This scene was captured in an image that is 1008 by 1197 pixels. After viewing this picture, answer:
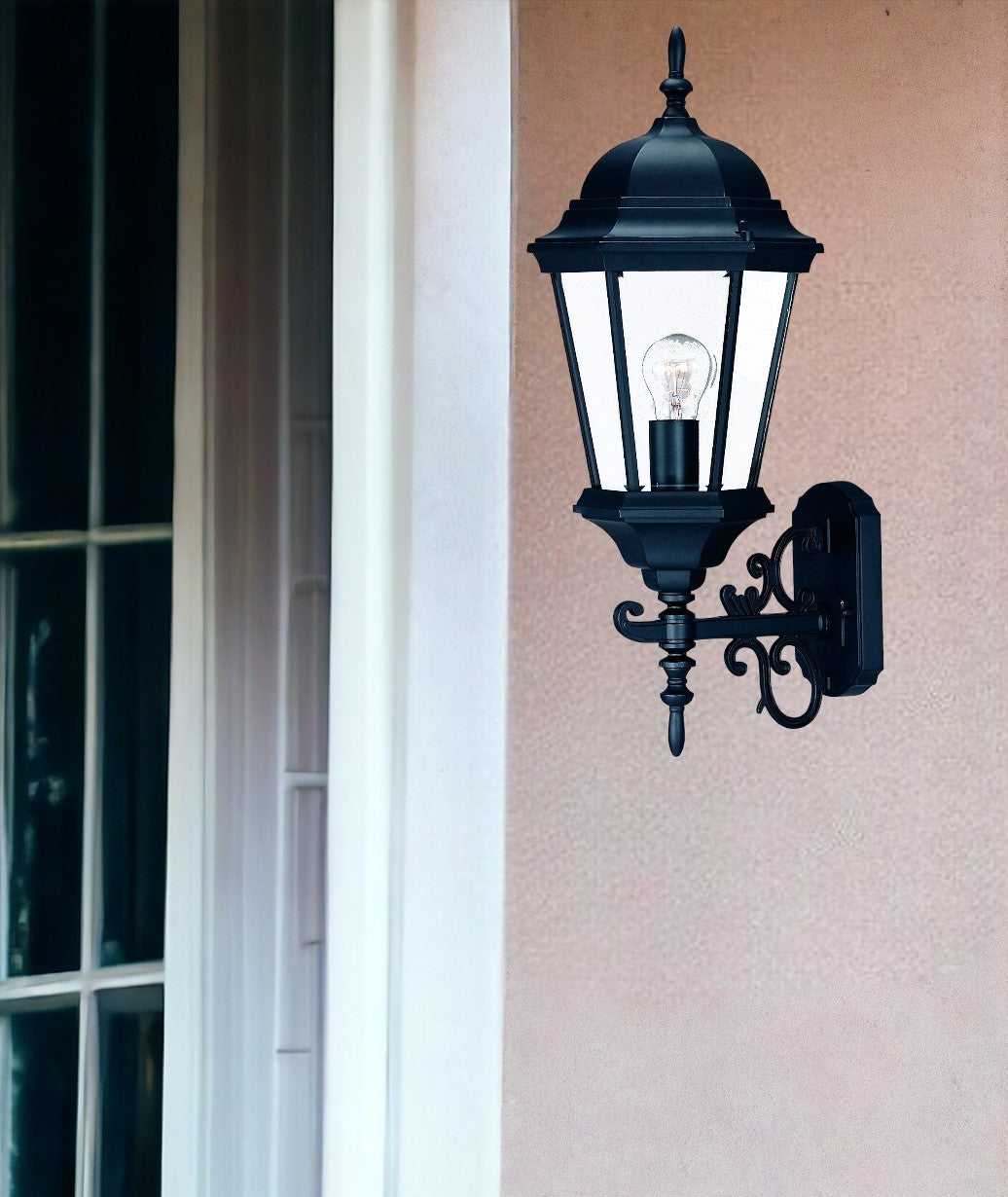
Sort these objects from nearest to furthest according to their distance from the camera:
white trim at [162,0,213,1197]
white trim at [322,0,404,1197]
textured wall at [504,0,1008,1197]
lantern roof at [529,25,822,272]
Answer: lantern roof at [529,25,822,272]
white trim at [162,0,213,1197]
white trim at [322,0,404,1197]
textured wall at [504,0,1008,1197]

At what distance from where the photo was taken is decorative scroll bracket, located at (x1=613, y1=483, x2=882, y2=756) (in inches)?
47.4

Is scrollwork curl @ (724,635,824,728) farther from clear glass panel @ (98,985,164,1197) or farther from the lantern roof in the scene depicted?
clear glass panel @ (98,985,164,1197)

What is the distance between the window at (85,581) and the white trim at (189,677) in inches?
0.4

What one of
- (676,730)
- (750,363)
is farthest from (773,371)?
(676,730)

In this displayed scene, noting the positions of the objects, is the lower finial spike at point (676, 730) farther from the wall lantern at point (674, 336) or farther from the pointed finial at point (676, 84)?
the pointed finial at point (676, 84)

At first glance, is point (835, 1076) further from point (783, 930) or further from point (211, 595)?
point (211, 595)

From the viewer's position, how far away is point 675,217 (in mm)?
1037

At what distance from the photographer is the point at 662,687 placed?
4.76ft

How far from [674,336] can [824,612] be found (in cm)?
35

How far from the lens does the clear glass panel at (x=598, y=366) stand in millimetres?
1082

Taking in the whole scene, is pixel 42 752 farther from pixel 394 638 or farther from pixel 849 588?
pixel 849 588

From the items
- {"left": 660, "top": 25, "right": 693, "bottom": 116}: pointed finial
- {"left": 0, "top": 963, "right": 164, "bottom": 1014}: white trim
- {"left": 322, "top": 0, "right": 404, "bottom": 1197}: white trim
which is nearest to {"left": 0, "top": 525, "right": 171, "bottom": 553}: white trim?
{"left": 322, "top": 0, "right": 404, "bottom": 1197}: white trim

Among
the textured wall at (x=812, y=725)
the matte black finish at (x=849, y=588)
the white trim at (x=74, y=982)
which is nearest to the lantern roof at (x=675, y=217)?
the matte black finish at (x=849, y=588)

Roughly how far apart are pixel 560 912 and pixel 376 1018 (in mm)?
267
